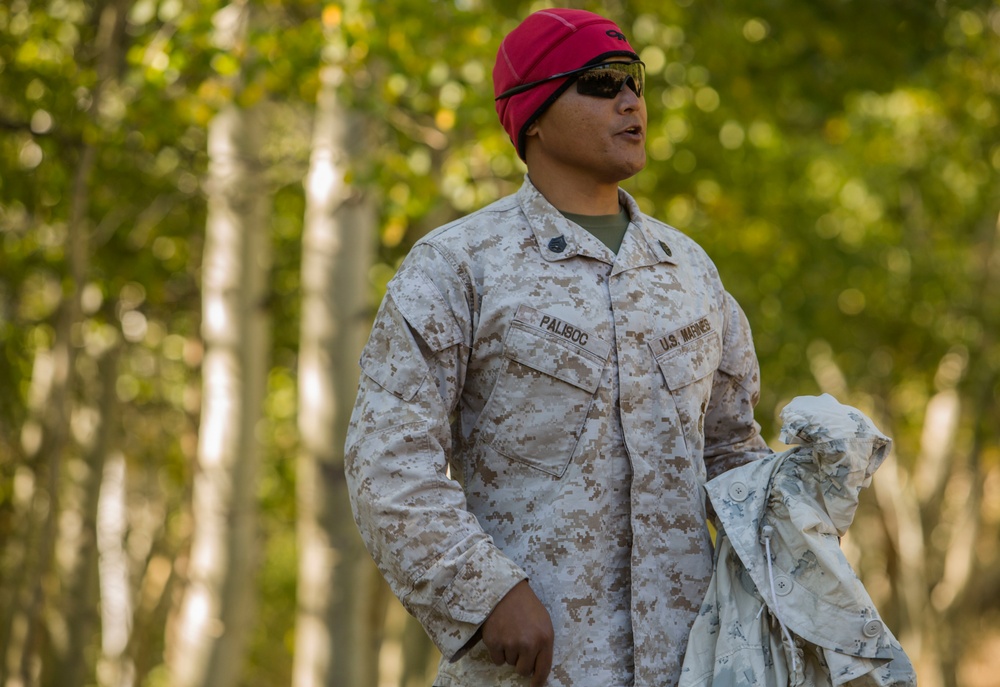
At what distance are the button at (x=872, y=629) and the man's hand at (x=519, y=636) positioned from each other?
0.59 metres

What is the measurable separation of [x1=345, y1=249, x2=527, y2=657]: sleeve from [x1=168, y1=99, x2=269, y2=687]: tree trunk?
4790 mm

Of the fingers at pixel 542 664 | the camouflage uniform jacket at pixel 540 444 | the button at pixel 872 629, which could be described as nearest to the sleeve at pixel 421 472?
the camouflage uniform jacket at pixel 540 444

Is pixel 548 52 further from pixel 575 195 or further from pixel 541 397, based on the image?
pixel 541 397

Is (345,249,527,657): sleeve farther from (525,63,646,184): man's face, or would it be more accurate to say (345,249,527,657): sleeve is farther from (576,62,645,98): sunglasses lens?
(576,62,645,98): sunglasses lens

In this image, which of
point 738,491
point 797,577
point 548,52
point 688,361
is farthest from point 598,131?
point 797,577

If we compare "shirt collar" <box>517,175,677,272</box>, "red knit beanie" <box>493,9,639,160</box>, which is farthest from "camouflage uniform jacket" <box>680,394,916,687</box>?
"red knit beanie" <box>493,9,639,160</box>

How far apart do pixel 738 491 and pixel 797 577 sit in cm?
22

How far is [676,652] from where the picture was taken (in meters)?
2.51

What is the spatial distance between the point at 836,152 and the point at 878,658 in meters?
11.1

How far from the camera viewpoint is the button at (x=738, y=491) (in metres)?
2.56

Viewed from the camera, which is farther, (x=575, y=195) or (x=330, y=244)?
(x=330, y=244)

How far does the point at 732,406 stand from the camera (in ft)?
9.34

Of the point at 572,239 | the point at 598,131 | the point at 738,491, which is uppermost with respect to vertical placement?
the point at 598,131

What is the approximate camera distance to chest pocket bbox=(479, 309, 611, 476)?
2492 millimetres
